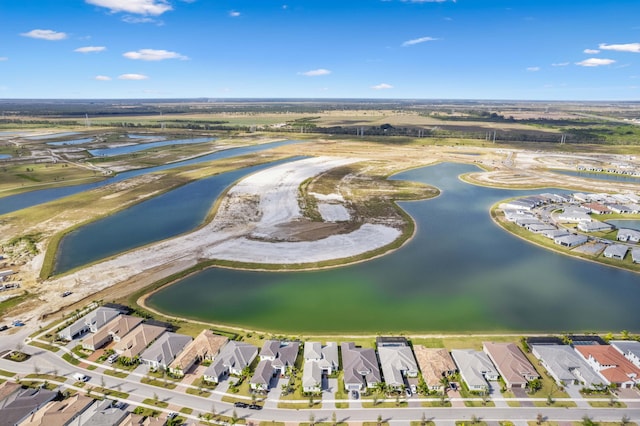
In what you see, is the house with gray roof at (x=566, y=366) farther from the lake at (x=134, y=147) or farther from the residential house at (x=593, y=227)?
the lake at (x=134, y=147)

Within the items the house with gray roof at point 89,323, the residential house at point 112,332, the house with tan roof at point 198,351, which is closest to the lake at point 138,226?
the house with gray roof at point 89,323

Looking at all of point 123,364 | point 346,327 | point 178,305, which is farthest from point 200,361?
point 346,327

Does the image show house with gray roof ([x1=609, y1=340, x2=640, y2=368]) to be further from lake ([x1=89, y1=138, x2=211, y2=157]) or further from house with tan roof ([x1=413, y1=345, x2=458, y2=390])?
lake ([x1=89, y1=138, x2=211, y2=157])

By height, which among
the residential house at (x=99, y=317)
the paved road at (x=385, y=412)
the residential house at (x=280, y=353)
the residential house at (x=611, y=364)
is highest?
the residential house at (x=99, y=317)

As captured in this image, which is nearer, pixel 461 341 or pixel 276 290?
pixel 461 341

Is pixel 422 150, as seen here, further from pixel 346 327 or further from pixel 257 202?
pixel 346 327

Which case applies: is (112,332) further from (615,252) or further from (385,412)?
(615,252)

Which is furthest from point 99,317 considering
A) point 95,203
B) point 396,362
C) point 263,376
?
point 95,203
